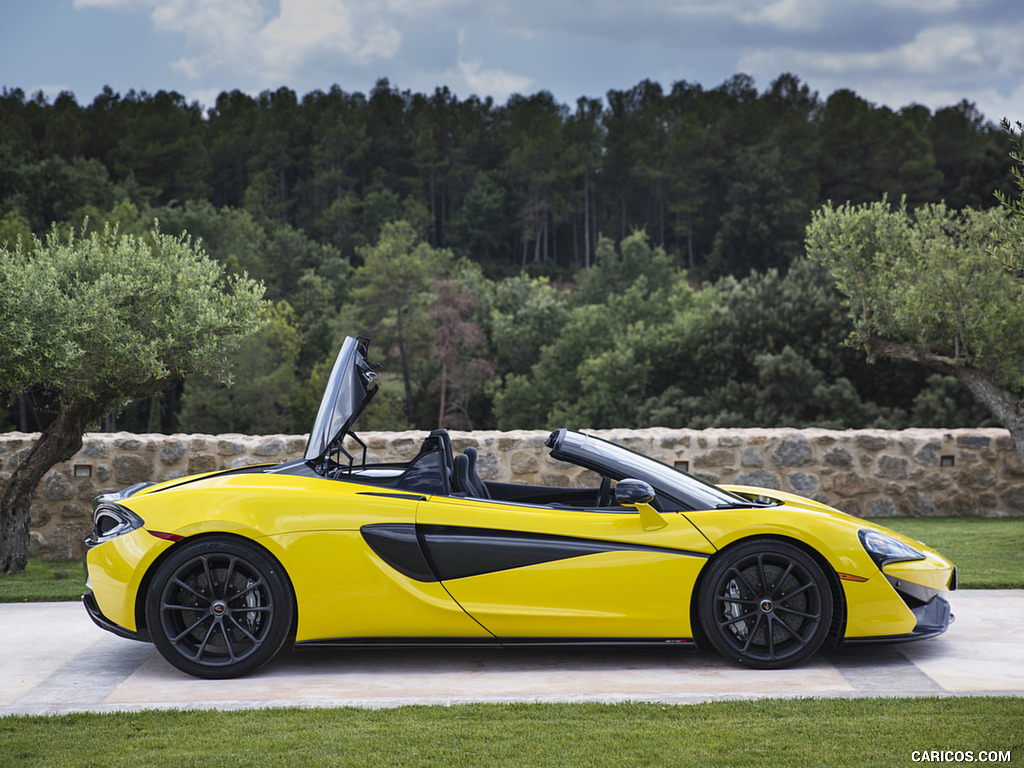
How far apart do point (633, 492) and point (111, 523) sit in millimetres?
2668

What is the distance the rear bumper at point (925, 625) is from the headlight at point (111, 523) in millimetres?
3640

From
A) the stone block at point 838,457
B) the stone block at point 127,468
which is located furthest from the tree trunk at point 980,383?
the stone block at point 127,468

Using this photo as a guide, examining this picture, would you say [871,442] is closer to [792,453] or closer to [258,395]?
[792,453]

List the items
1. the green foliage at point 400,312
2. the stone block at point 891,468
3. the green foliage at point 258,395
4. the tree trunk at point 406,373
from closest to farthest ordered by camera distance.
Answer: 1. the stone block at point 891,468
2. the green foliage at point 258,395
3. the tree trunk at point 406,373
4. the green foliage at point 400,312

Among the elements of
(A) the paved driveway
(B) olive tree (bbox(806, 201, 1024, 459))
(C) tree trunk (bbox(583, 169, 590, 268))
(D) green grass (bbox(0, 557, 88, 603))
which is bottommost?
(D) green grass (bbox(0, 557, 88, 603))

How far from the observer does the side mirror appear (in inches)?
178

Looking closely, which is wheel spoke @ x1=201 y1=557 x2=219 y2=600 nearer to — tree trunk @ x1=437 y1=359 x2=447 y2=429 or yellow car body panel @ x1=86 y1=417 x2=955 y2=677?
yellow car body panel @ x1=86 y1=417 x2=955 y2=677

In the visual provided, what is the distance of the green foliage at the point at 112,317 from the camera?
7148mm

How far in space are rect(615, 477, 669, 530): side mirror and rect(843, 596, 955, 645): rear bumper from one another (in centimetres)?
113

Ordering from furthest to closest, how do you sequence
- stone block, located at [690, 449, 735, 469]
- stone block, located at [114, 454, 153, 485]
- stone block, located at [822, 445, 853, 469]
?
stone block, located at [822, 445, 853, 469], stone block, located at [690, 449, 735, 469], stone block, located at [114, 454, 153, 485]

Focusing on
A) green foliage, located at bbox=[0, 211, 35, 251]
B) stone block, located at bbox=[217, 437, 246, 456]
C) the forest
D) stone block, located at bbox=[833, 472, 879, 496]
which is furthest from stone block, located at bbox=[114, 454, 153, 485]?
green foliage, located at bbox=[0, 211, 35, 251]

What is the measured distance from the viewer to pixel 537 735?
12.2 ft

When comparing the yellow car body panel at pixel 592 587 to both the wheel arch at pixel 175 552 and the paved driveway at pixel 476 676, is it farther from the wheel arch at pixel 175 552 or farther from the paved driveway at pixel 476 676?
the wheel arch at pixel 175 552

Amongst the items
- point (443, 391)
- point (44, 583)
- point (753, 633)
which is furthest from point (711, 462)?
point (443, 391)
